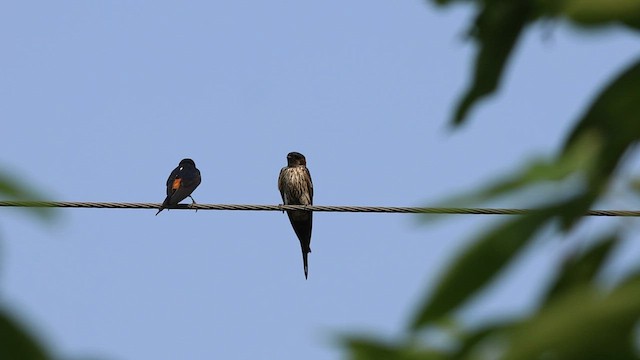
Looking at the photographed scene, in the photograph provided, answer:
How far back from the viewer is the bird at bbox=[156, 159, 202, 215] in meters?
14.4

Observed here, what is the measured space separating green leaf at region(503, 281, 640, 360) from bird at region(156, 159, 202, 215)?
42.2 feet

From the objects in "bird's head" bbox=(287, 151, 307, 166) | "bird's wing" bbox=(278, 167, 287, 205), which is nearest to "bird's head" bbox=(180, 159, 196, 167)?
"bird's head" bbox=(287, 151, 307, 166)

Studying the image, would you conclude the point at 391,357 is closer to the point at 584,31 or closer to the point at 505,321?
the point at 505,321

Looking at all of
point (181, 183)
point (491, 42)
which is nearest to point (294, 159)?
point (181, 183)

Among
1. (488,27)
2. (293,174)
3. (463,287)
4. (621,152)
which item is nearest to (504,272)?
(463,287)

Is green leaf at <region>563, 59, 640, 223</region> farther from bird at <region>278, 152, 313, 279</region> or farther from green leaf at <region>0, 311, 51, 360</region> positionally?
bird at <region>278, 152, 313, 279</region>

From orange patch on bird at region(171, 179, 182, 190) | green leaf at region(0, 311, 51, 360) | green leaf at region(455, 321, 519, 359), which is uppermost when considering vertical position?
orange patch on bird at region(171, 179, 182, 190)

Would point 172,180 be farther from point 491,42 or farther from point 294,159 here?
point 491,42

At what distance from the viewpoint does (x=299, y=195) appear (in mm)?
15688

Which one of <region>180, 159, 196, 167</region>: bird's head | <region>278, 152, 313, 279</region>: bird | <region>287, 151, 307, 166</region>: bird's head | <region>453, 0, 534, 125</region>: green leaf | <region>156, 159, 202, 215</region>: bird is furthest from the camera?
<region>180, 159, 196, 167</region>: bird's head

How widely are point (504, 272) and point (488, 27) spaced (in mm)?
291

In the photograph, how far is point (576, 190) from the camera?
59cm

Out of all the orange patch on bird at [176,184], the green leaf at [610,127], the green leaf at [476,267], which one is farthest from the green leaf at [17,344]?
the orange patch on bird at [176,184]

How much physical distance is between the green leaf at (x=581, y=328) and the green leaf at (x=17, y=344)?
236mm
